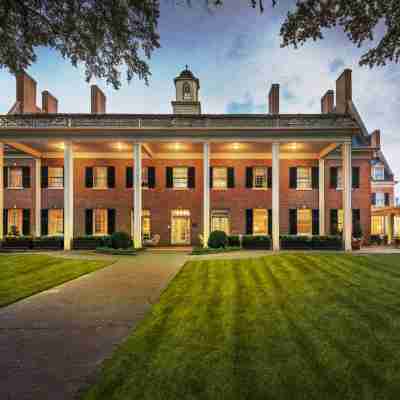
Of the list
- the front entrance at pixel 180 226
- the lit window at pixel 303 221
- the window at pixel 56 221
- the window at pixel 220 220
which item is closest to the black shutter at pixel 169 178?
the front entrance at pixel 180 226

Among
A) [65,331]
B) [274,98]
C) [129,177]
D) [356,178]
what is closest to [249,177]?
[274,98]

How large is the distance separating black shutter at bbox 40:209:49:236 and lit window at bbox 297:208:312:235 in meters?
18.8

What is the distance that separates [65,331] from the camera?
4.57 metres

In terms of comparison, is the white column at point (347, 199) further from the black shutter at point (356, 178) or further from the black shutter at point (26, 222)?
the black shutter at point (26, 222)

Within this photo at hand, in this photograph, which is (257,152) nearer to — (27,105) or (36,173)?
(36,173)

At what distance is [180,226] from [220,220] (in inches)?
119

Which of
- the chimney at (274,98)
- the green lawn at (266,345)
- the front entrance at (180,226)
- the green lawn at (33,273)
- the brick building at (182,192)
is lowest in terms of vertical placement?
the green lawn at (33,273)

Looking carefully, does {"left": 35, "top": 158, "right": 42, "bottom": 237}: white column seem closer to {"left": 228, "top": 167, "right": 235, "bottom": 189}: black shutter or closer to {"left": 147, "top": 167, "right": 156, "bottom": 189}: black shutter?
{"left": 147, "top": 167, "right": 156, "bottom": 189}: black shutter

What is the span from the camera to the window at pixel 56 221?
64.2 ft

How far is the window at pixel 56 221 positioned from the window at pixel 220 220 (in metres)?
11.4

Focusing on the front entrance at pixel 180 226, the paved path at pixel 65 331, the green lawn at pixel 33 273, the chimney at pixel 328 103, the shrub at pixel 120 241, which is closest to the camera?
the paved path at pixel 65 331

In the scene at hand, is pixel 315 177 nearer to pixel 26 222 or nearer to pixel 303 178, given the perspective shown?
pixel 303 178

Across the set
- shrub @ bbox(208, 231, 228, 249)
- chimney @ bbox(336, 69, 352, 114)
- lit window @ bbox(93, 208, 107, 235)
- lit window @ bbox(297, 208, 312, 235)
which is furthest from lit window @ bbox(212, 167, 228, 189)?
chimney @ bbox(336, 69, 352, 114)

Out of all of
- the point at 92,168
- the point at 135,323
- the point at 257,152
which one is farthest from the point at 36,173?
the point at 135,323
